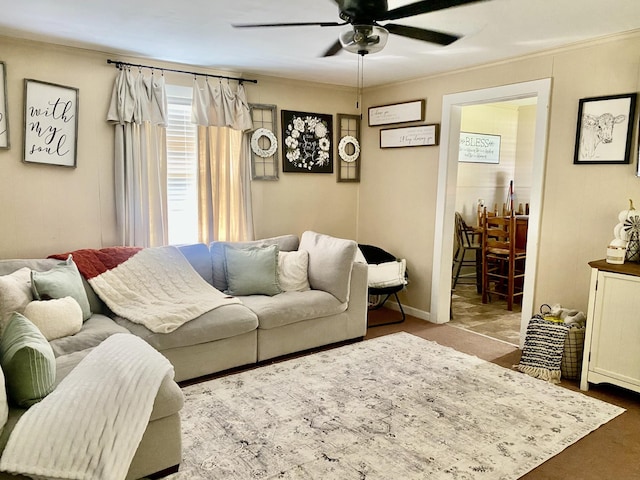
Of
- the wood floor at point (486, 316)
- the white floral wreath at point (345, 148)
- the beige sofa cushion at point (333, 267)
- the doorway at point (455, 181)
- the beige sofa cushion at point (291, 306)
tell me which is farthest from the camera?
the white floral wreath at point (345, 148)

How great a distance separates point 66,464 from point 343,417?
4.92 ft

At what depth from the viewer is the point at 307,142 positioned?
4.91 m

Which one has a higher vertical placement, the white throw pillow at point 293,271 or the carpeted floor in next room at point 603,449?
the white throw pillow at point 293,271

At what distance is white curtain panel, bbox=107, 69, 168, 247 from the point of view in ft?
12.4

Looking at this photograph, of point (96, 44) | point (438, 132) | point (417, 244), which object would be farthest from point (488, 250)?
point (96, 44)

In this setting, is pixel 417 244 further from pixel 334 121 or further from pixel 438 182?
pixel 334 121

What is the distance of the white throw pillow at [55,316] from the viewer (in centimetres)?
266

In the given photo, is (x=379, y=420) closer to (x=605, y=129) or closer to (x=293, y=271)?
(x=293, y=271)

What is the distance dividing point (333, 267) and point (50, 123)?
2.43 meters

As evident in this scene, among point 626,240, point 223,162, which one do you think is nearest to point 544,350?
point 626,240

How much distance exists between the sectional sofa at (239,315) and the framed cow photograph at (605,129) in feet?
6.25

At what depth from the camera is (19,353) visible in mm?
1859

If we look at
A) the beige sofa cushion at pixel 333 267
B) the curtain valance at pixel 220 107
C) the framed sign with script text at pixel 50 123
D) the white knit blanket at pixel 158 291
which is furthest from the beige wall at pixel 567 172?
the framed sign with script text at pixel 50 123

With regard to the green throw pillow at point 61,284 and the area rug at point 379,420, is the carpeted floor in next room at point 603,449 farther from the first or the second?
the green throw pillow at point 61,284
